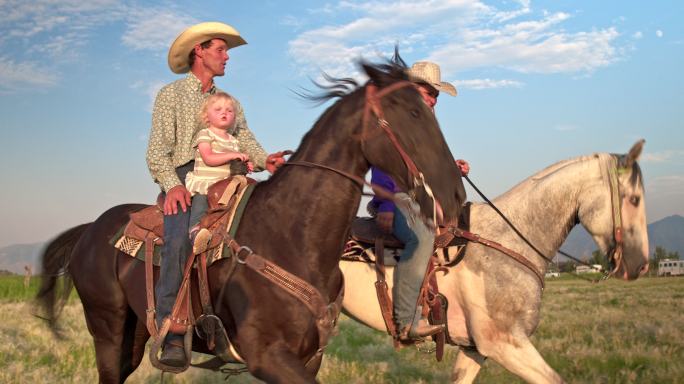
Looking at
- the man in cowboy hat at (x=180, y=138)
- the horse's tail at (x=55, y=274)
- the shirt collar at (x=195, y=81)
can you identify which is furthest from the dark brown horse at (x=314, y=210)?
the horse's tail at (x=55, y=274)

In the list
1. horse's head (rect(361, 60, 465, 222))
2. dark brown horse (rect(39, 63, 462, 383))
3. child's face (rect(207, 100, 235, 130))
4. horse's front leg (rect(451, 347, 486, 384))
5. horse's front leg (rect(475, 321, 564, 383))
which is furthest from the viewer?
horse's front leg (rect(451, 347, 486, 384))

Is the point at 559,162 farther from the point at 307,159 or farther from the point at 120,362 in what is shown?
the point at 120,362

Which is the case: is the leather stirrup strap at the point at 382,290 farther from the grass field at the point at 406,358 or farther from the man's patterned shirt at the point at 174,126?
the grass field at the point at 406,358

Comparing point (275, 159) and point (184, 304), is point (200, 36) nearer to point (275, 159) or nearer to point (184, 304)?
point (275, 159)

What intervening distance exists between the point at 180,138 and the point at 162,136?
144mm

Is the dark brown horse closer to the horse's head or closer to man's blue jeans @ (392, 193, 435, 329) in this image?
the horse's head

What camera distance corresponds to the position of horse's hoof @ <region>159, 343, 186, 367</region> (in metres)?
4.54

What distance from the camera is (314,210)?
4277mm

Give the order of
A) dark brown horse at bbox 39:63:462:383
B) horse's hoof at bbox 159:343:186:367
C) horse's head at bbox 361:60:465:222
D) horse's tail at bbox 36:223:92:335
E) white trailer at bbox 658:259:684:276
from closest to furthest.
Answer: horse's head at bbox 361:60:465:222 < dark brown horse at bbox 39:63:462:383 < horse's hoof at bbox 159:343:186:367 < horse's tail at bbox 36:223:92:335 < white trailer at bbox 658:259:684:276

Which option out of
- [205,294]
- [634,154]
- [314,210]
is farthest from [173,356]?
[634,154]

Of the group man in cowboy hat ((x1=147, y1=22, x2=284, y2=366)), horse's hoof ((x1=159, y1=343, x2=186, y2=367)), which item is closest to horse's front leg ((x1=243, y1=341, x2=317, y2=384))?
horse's hoof ((x1=159, y1=343, x2=186, y2=367))

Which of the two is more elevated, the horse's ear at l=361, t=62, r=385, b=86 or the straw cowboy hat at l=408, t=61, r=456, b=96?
the straw cowboy hat at l=408, t=61, r=456, b=96

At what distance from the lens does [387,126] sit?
155 inches

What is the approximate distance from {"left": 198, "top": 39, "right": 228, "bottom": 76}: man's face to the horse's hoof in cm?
228
